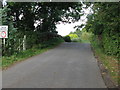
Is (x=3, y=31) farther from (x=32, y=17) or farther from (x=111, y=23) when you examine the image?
(x=32, y=17)

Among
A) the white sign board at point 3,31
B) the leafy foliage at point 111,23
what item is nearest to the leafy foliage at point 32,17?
the white sign board at point 3,31

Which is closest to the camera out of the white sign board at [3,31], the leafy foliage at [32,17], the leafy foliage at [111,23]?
the white sign board at [3,31]

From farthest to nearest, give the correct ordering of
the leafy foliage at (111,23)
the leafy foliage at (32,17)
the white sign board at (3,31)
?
1. the leafy foliage at (32,17)
2. the leafy foliage at (111,23)
3. the white sign board at (3,31)

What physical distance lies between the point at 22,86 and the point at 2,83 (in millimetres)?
801

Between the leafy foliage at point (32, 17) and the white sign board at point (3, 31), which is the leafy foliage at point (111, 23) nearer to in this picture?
the white sign board at point (3, 31)

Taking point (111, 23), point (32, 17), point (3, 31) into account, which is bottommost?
point (3, 31)

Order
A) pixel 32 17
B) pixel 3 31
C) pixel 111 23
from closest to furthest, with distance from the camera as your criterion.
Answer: pixel 3 31 < pixel 111 23 < pixel 32 17

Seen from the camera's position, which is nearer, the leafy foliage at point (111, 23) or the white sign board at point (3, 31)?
the white sign board at point (3, 31)

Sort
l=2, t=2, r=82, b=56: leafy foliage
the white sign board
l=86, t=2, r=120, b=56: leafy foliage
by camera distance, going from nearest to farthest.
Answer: the white sign board, l=86, t=2, r=120, b=56: leafy foliage, l=2, t=2, r=82, b=56: leafy foliage

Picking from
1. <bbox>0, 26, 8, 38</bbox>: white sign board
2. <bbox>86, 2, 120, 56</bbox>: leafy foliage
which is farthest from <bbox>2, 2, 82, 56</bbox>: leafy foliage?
<bbox>86, 2, 120, 56</bbox>: leafy foliage

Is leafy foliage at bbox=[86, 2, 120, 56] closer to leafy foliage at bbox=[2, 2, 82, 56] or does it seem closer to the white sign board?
the white sign board

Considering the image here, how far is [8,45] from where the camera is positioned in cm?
1250

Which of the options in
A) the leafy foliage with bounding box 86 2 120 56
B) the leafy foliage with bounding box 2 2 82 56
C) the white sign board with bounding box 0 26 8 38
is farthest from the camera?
the leafy foliage with bounding box 2 2 82 56

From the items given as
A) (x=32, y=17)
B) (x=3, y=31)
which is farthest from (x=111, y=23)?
(x=32, y=17)
